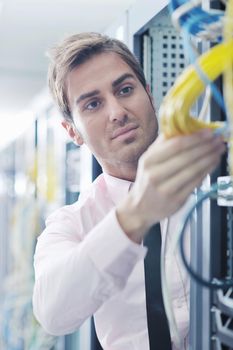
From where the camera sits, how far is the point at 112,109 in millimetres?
966

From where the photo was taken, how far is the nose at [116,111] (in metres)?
0.95

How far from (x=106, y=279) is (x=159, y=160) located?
22 cm

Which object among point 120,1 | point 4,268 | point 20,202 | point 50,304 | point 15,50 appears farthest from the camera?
point 15,50

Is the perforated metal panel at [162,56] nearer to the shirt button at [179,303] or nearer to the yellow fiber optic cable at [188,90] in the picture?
the shirt button at [179,303]

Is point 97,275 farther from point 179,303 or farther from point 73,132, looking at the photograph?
point 73,132

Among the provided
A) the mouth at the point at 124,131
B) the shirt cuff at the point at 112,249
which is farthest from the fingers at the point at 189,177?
the mouth at the point at 124,131

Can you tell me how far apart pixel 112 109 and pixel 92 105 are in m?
0.06

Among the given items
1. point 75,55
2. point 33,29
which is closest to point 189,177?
point 75,55

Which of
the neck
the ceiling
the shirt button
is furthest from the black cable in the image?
the ceiling

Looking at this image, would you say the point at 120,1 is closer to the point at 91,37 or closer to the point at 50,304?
the point at 91,37

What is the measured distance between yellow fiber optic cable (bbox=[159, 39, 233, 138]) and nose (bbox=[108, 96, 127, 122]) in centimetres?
50

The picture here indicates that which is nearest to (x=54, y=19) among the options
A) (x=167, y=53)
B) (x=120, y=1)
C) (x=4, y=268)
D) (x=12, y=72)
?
(x=120, y=1)

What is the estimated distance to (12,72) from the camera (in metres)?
5.31

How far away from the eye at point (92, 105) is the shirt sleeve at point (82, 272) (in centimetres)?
27
